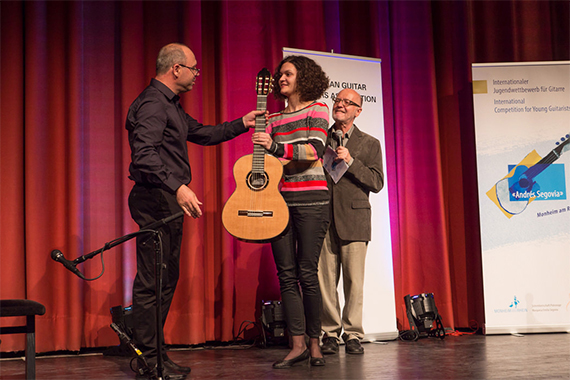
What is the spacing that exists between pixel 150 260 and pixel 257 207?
65 cm

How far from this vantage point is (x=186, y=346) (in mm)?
3885

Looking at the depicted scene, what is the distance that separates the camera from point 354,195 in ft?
11.6

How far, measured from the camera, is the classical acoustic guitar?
2818mm

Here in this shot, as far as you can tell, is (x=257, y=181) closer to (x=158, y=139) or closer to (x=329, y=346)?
(x=158, y=139)

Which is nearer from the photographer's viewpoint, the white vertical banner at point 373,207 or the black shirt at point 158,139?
the black shirt at point 158,139

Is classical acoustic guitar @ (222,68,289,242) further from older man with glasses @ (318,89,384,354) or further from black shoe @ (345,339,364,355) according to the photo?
black shoe @ (345,339,364,355)

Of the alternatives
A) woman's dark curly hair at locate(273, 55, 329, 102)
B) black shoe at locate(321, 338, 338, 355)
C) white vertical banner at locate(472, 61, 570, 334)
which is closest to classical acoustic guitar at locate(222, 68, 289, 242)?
woman's dark curly hair at locate(273, 55, 329, 102)

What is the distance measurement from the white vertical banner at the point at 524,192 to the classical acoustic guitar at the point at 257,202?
2205 mm

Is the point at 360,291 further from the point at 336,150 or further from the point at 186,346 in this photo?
the point at 186,346

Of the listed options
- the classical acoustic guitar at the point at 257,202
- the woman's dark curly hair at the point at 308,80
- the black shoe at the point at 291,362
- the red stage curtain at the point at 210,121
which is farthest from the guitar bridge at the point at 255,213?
the red stage curtain at the point at 210,121

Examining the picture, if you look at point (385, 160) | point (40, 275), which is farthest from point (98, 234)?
point (385, 160)

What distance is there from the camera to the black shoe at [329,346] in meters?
3.30

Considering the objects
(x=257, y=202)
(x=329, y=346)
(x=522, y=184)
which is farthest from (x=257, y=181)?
(x=522, y=184)

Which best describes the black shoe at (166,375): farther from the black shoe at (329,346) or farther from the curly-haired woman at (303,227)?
the black shoe at (329,346)
